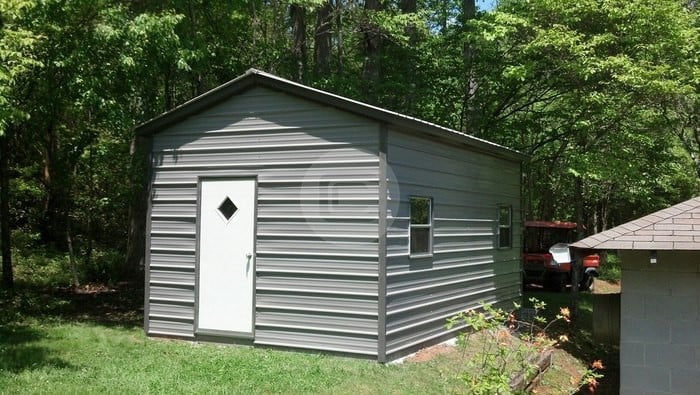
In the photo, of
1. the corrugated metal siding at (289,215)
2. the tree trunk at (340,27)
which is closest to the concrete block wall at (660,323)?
the corrugated metal siding at (289,215)

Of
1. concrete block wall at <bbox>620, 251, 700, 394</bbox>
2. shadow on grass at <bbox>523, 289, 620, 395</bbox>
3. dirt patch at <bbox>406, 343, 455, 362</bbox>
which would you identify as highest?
concrete block wall at <bbox>620, 251, 700, 394</bbox>

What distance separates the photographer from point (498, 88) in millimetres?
15023

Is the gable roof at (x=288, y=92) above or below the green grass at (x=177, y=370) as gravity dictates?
above

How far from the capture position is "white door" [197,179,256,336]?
8.21 m

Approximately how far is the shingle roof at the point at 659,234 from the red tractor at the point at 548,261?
32.0ft

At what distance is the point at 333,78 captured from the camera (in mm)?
14258

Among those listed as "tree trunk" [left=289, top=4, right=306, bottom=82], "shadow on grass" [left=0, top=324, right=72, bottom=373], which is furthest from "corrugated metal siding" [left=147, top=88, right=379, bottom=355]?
"tree trunk" [left=289, top=4, right=306, bottom=82]

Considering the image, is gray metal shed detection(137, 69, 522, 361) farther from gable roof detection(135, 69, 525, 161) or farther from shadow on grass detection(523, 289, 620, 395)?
shadow on grass detection(523, 289, 620, 395)

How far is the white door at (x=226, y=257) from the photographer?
821 centimetres

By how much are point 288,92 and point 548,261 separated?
39.4ft

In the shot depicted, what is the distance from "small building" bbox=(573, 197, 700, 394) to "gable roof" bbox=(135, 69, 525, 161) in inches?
101

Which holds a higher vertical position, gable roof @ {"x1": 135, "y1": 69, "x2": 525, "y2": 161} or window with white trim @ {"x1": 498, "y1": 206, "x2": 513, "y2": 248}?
gable roof @ {"x1": 135, "y1": 69, "x2": 525, "y2": 161}

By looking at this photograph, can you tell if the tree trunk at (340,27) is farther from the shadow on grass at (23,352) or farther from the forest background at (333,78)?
the shadow on grass at (23,352)

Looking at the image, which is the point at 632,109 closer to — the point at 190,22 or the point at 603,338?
the point at 603,338
